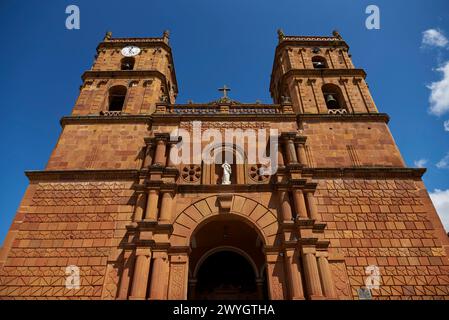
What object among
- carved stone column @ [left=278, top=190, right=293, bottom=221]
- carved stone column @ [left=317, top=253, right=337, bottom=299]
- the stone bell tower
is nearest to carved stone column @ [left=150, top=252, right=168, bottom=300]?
carved stone column @ [left=278, top=190, right=293, bottom=221]

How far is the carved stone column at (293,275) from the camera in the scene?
33.6ft

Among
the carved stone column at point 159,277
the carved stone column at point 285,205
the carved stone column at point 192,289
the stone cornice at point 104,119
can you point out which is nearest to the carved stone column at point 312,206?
the carved stone column at point 285,205

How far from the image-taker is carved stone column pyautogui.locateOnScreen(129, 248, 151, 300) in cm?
1015

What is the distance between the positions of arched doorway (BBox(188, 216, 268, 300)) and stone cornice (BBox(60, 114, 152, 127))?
6733 mm

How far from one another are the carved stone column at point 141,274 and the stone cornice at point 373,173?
7904mm

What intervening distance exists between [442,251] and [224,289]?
953 cm

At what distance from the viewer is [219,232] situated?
14.7m

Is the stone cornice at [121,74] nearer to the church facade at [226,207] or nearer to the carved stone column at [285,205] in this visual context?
the church facade at [226,207]

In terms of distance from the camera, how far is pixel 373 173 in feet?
44.6

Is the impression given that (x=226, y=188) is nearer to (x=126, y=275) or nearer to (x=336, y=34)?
(x=126, y=275)

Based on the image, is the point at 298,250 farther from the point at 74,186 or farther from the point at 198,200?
the point at 74,186

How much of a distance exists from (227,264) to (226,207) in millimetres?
4787

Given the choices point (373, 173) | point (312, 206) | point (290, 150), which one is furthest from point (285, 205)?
point (373, 173)
